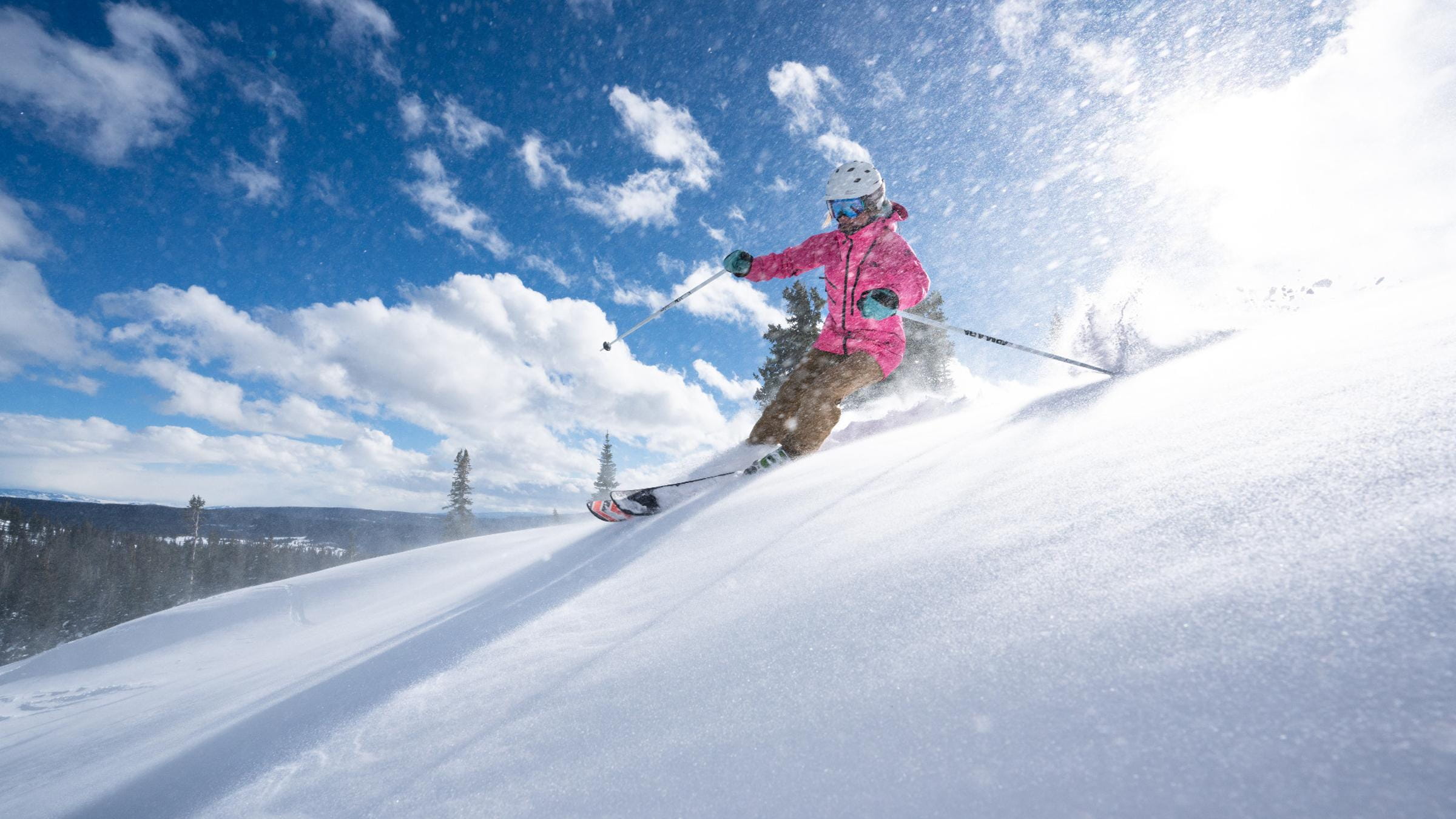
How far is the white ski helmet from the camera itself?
5.09 meters

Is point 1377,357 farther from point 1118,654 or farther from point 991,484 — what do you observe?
point 1118,654

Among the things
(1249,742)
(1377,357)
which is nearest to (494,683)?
(1249,742)

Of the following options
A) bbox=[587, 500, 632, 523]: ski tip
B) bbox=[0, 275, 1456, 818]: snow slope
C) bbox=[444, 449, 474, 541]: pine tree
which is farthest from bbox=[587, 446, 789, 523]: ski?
bbox=[444, 449, 474, 541]: pine tree

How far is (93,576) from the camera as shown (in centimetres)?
6344

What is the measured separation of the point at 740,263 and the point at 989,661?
533 centimetres

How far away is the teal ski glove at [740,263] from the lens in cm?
589

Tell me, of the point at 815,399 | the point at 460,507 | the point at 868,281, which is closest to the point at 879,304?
the point at 868,281

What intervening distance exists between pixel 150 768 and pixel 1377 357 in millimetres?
4616

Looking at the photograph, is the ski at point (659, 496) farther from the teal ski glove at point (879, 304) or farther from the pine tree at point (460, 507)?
the pine tree at point (460, 507)

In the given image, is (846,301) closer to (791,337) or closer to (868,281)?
(868,281)

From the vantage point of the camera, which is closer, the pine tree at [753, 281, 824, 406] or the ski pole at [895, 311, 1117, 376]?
the ski pole at [895, 311, 1117, 376]

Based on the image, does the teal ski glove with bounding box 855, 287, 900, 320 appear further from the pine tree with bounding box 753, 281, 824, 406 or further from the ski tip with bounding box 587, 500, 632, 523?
the pine tree with bounding box 753, 281, 824, 406

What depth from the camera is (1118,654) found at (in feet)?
3.05

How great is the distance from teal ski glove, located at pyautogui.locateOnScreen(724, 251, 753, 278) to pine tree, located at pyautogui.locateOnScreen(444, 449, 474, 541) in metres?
39.0
